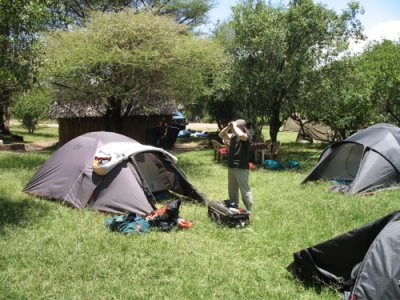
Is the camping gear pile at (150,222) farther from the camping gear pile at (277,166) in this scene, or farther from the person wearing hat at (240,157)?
the camping gear pile at (277,166)

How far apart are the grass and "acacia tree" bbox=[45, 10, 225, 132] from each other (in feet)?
16.1

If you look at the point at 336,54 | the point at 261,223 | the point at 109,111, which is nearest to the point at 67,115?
the point at 109,111

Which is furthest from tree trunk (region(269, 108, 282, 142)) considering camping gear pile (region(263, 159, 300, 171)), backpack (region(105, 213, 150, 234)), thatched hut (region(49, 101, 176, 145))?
backpack (region(105, 213, 150, 234))

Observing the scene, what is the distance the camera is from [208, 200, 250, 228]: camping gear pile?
6910 millimetres

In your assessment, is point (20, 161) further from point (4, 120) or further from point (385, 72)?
point (385, 72)

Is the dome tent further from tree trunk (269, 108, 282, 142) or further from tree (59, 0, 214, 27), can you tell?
tree (59, 0, 214, 27)

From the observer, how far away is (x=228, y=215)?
6.90 m

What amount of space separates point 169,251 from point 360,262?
2.48 m

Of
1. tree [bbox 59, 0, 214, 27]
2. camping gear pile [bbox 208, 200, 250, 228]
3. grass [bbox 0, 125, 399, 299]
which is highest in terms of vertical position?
tree [bbox 59, 0, 214, 27]

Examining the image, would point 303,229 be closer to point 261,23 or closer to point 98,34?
point 98,34

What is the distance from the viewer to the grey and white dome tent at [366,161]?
31.1ft

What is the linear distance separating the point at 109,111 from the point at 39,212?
852 centimetres

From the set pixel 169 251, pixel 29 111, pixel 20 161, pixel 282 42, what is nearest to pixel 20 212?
pixel 169 251

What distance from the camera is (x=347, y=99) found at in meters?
16.5
